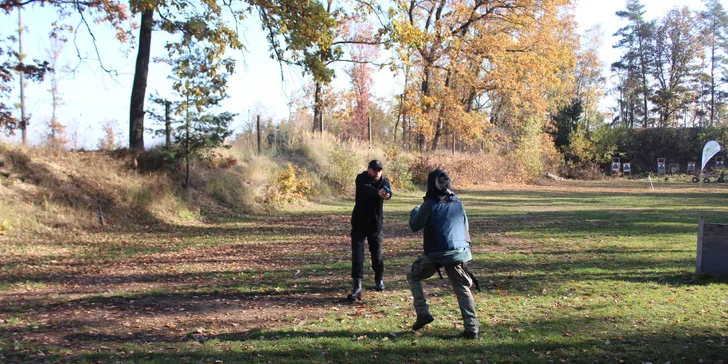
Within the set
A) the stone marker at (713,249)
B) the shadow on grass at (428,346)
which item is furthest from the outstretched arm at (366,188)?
the stone marker at (713,249)

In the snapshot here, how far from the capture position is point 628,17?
64.2 metres

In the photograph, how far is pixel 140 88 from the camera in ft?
57.1

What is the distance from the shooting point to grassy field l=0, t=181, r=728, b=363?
5195 mm

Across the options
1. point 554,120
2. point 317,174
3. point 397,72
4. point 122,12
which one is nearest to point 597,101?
point 554,120

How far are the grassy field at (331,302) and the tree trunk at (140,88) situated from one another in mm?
5083

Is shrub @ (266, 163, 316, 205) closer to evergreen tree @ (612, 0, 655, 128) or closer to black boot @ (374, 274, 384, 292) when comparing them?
black boot @ (374, 274, 384, 292)

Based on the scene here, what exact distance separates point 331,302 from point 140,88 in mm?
13101

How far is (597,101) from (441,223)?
207ft

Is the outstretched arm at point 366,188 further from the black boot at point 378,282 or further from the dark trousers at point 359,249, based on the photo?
the black boot at point 378,282

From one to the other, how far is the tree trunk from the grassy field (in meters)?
5.08

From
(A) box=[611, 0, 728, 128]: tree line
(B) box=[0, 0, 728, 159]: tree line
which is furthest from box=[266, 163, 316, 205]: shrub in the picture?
(A) box=[611, 0, 728, 128]: tree line

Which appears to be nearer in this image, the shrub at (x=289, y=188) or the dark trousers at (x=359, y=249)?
the dark trousers at (x=359, y=249)

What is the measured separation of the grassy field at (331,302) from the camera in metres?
5.20

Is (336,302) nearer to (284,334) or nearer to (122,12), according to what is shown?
(284,334)
